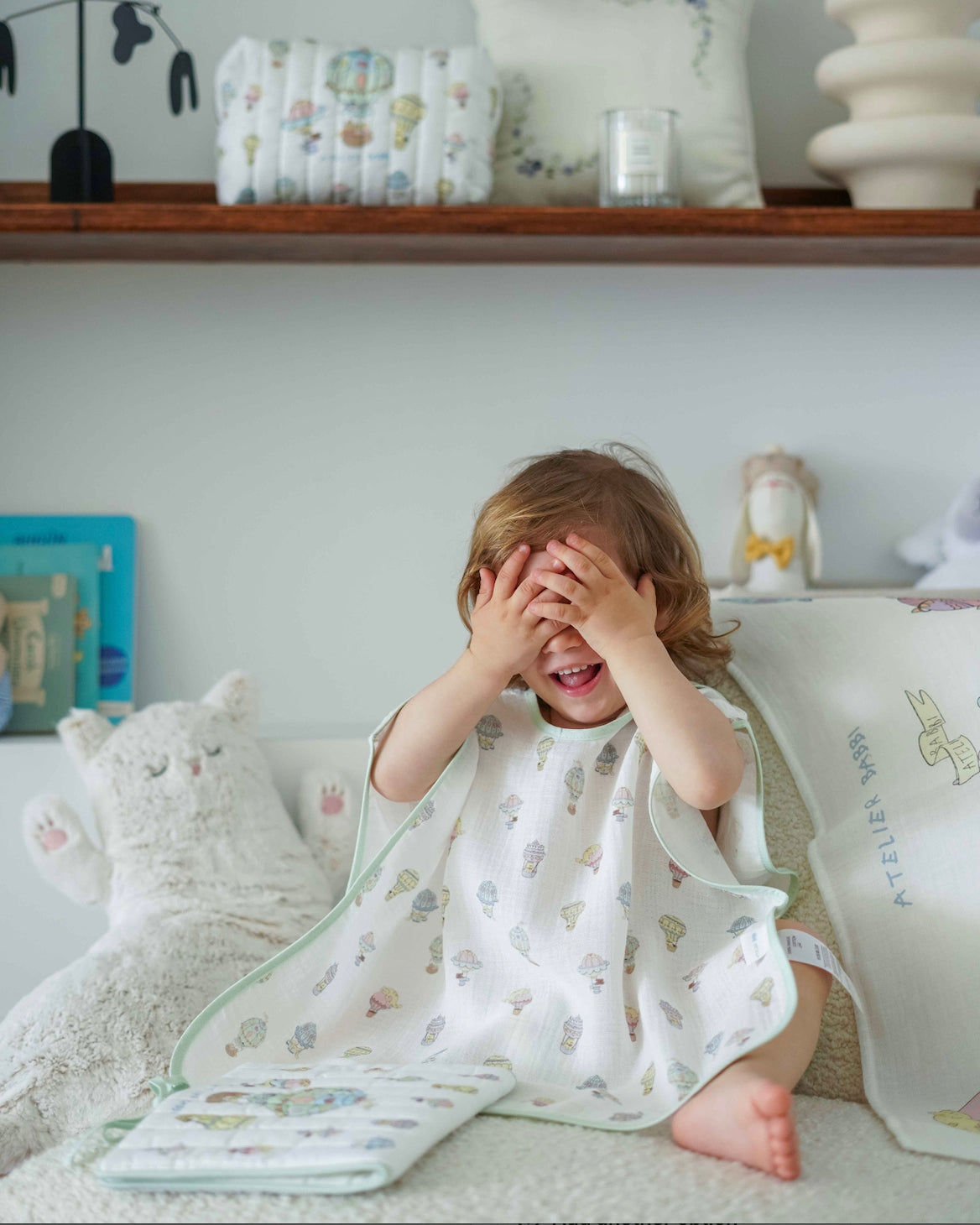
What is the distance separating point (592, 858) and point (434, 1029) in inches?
7.1

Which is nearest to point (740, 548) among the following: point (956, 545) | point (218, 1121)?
point (956, 545)

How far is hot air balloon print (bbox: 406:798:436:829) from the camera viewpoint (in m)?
0.94

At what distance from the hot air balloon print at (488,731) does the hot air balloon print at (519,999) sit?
0.67 feet

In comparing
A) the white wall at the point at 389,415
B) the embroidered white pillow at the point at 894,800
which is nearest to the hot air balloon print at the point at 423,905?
the embroidered white pillow at the point at 894,800

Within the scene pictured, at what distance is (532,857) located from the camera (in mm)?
917

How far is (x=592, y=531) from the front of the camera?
0.93 metres

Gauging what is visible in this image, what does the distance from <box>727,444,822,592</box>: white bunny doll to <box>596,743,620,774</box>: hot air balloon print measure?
54cm

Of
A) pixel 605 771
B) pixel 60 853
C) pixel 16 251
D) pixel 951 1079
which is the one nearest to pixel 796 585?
pixel 605 771

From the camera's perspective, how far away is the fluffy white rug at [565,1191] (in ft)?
1.84

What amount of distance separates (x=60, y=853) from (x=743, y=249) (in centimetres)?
103

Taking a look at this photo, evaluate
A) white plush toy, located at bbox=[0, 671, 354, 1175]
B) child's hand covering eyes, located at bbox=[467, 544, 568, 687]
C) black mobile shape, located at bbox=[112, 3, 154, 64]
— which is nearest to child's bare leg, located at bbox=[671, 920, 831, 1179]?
child's hand covering eyes, located at bbox=[467, 544, 568, 687]

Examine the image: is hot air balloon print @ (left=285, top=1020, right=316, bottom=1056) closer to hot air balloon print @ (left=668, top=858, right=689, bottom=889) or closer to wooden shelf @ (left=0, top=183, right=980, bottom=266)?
hot air balloon print @ (left=668, top=858, right=689, bottom=889)

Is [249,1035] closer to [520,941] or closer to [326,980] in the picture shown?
[326,980]

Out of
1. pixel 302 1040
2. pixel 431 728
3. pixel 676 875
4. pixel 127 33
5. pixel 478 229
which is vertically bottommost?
pixel 302 1040
